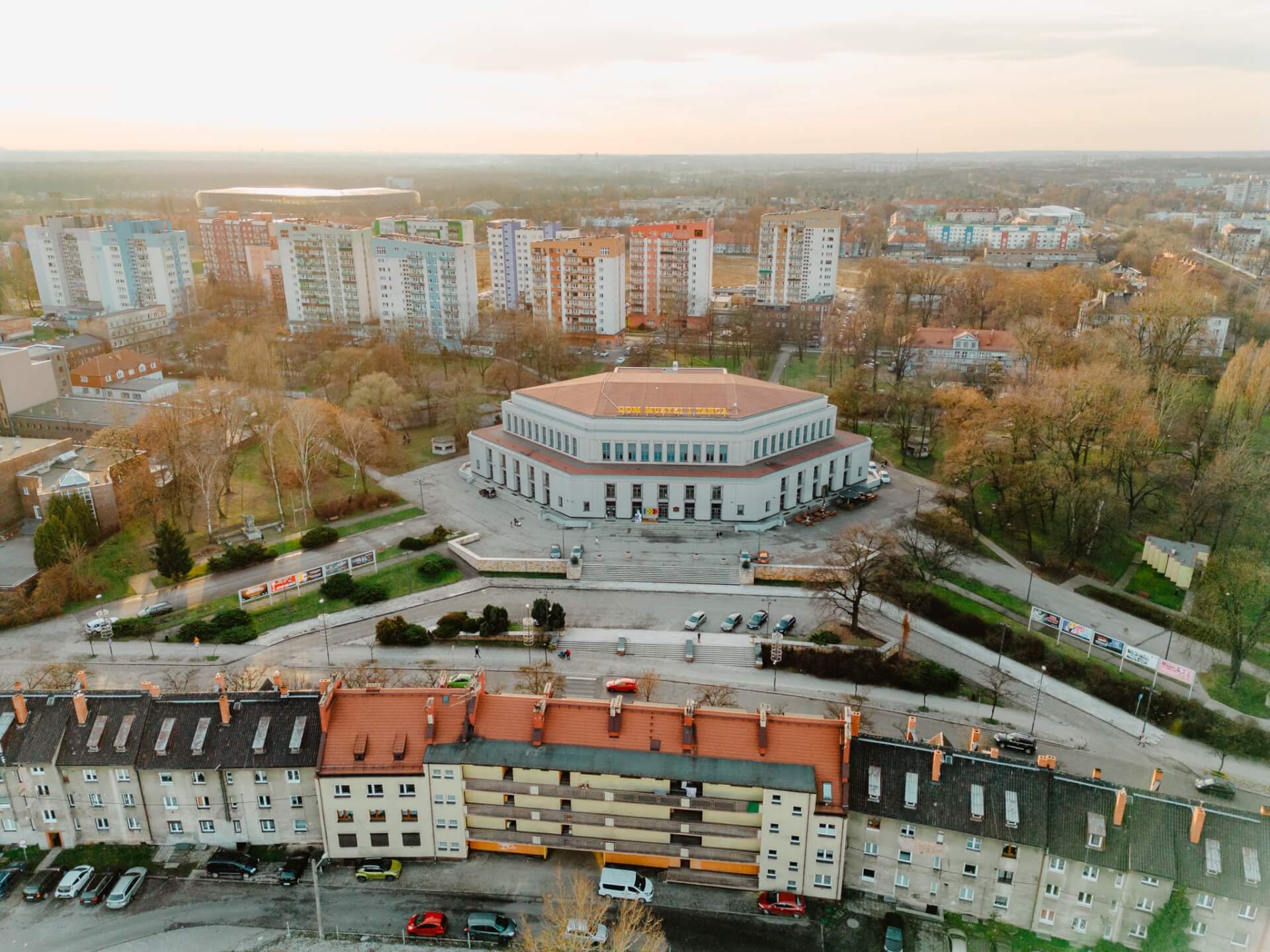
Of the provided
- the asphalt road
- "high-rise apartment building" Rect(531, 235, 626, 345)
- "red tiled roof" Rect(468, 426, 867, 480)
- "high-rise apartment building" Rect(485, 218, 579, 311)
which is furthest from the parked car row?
"high-rise apartment building" Rect(485, 218, 579, 311)

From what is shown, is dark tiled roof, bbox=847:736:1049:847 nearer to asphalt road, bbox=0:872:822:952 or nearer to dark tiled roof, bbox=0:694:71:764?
asphalt road, bbox=0:872:822:952

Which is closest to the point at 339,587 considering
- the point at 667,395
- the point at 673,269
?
the point at 667,395

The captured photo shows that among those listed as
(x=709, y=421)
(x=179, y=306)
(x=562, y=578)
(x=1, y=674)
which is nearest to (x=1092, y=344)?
(x=709, y=421)

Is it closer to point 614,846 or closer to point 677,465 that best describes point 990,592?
point 677,465

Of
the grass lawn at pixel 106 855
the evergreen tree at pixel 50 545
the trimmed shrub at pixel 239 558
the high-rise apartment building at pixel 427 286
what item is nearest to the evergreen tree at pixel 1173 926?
the grass lawn at pixel 106 855

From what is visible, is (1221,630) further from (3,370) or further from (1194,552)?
(3,370)
